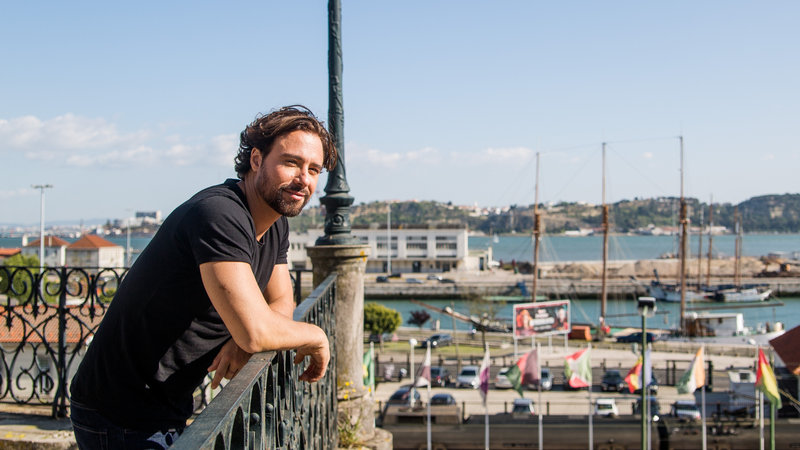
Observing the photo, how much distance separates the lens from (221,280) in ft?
6.15

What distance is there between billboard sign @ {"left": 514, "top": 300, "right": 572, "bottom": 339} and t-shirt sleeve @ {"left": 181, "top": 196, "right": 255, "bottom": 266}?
120 ft

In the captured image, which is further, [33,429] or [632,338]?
[632,338]

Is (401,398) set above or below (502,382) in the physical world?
above

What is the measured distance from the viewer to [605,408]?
26.4m

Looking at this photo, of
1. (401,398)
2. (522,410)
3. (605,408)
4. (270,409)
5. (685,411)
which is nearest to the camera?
(270,409)

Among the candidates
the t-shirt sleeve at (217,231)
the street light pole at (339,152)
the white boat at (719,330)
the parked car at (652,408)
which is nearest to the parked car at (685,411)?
the parked car at (652,408)

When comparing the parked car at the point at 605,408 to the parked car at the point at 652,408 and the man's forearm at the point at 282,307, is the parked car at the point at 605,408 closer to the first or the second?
the parked car at the point at 652,408

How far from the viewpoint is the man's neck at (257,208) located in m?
2.38

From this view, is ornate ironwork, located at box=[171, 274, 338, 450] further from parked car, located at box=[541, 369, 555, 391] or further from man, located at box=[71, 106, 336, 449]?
parked car, located at box=[541, 369, 555, 391]

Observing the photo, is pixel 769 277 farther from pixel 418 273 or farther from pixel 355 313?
pixel 355 313

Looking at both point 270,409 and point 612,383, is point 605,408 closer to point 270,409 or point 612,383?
point 612,383

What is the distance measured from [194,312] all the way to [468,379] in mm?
31599

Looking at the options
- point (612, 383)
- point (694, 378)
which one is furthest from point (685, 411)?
point (612, 383)

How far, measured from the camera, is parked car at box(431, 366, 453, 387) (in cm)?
3253
